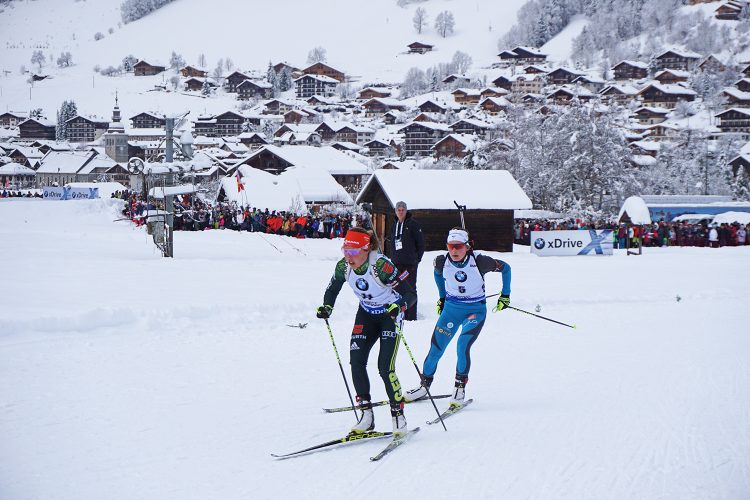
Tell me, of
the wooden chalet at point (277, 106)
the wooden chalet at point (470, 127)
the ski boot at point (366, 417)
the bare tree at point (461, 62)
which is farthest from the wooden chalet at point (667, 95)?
the ski boot at point (366, 417)

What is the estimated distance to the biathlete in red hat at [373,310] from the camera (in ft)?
20.5

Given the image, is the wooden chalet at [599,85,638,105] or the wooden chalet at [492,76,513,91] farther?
the wooden chalet at [492,76,513,91]

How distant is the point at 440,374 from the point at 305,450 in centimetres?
318

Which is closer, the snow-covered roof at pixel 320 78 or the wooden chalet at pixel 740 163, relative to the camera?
the wooden chalet at pixel 740 163

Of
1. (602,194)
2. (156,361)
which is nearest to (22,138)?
(602,194)

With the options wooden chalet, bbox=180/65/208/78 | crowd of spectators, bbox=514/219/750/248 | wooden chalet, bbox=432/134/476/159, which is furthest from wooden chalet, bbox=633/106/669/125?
wooden chalet, bbox=180/65/208/78

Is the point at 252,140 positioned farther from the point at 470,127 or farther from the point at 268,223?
the point at 268,223

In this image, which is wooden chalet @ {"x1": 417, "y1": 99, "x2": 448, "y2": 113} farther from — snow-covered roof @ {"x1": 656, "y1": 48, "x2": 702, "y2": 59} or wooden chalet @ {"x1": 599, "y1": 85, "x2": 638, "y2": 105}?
snow-covered roof @ {"x1": 656, "y1": 48, "x2": 702, "y2": 59}

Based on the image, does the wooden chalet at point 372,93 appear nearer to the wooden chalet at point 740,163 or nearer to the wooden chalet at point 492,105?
the wooden chalet at point 492,105

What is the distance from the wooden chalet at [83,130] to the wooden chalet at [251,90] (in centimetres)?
3658

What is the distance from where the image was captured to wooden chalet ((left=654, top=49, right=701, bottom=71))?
140 meters

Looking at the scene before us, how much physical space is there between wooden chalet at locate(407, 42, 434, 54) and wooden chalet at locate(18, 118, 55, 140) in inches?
3742

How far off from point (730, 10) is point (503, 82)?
5542 cm

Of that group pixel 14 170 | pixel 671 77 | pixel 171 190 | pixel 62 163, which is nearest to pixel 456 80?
pixel 671 77
